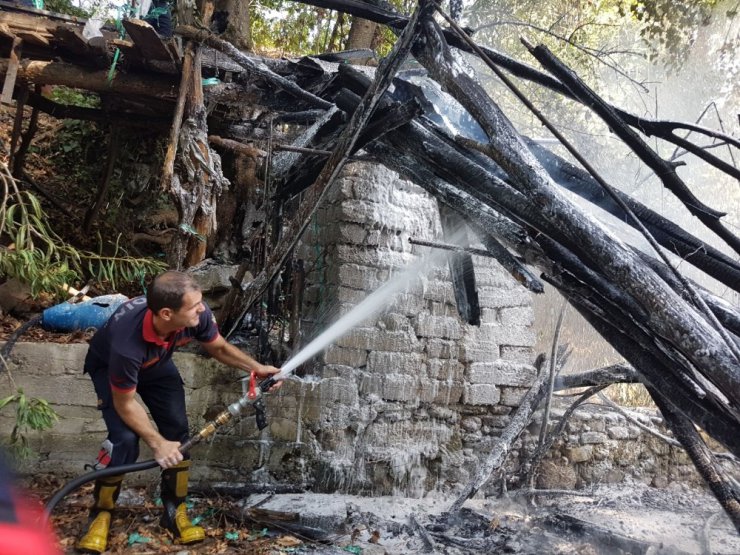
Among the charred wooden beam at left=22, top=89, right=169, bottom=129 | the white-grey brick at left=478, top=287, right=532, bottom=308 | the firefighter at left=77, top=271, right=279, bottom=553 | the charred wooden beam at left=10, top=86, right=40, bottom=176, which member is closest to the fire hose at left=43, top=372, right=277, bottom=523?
the firefighter at left=77, top=271, right=279, bottom=553

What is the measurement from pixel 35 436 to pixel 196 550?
5.99 feet

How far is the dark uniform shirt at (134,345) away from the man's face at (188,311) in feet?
0.49

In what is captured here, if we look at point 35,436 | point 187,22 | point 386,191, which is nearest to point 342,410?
point 386,191

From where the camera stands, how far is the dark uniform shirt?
3.12 metres

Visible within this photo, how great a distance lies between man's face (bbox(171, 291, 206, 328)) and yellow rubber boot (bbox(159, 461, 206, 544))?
1182 millimetres

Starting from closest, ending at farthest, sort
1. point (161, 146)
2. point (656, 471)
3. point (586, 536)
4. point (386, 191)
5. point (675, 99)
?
point (586, 536), point (386, 191), point (656, 471), point (161, 146), point (675, 99)

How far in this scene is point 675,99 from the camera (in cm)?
833

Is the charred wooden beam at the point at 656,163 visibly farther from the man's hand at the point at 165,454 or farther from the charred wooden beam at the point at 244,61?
the man's hand at the point at 165,454

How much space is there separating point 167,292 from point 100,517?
1.65 m

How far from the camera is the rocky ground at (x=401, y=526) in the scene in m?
3.90

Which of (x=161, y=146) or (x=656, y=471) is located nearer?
(x=656, y=471)

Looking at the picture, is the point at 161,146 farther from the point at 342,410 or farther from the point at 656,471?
the point at 656,471

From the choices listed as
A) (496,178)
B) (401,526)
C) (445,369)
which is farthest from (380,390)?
(496,178)

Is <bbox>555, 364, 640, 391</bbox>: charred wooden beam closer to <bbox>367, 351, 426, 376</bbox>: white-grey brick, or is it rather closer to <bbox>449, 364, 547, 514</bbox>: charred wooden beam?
<bbox>449, 364, 547, 514</bbox>: charred wooden beam
